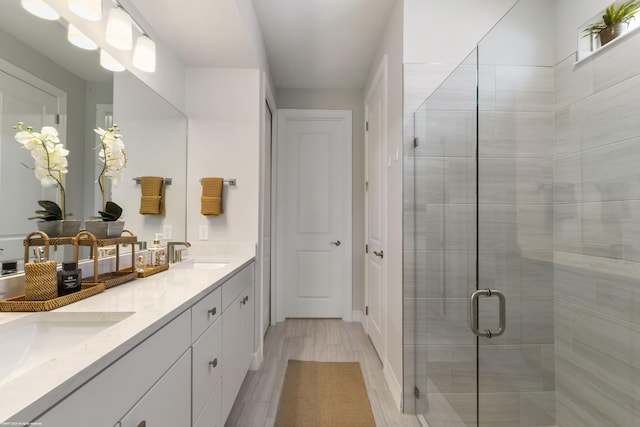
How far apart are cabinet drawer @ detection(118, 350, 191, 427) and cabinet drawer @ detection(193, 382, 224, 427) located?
0.15 meters

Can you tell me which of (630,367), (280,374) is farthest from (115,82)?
(630,367)

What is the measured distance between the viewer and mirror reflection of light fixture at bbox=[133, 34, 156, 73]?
1.74 metres

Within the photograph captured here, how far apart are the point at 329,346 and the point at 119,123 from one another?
2358 mm

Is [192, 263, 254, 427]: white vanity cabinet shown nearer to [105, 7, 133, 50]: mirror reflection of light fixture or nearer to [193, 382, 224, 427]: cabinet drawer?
[193, 382, 224, 427]: cabinet drawer

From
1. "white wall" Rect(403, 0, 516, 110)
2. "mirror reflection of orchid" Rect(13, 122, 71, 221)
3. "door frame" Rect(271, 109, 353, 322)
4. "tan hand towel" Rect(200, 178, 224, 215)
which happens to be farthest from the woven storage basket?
"door frame" Rect(271, 109, 353, 322)

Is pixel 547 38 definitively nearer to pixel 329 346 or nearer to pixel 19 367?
pixel 19 367

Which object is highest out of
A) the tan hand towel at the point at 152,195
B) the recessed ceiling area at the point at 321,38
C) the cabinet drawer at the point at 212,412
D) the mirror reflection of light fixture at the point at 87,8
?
the recessed ceiling area at the point at 321,38

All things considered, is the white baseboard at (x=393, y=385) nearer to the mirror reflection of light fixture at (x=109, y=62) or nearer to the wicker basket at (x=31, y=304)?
the wicker basket at (x=31, y=304)

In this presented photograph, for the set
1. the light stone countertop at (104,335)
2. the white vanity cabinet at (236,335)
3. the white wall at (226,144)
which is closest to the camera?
the light stone countertop at (104,335)

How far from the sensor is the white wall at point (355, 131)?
356 cm

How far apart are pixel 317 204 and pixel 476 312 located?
93.8 inches

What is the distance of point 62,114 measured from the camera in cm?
126

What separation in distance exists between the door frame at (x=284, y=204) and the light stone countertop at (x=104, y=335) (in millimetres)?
1886

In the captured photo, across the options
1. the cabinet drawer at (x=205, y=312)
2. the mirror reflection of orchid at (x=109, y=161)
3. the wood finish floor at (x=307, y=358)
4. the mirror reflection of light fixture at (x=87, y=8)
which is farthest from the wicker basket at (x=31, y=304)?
the wood finish floor at (x=307, y=358)
